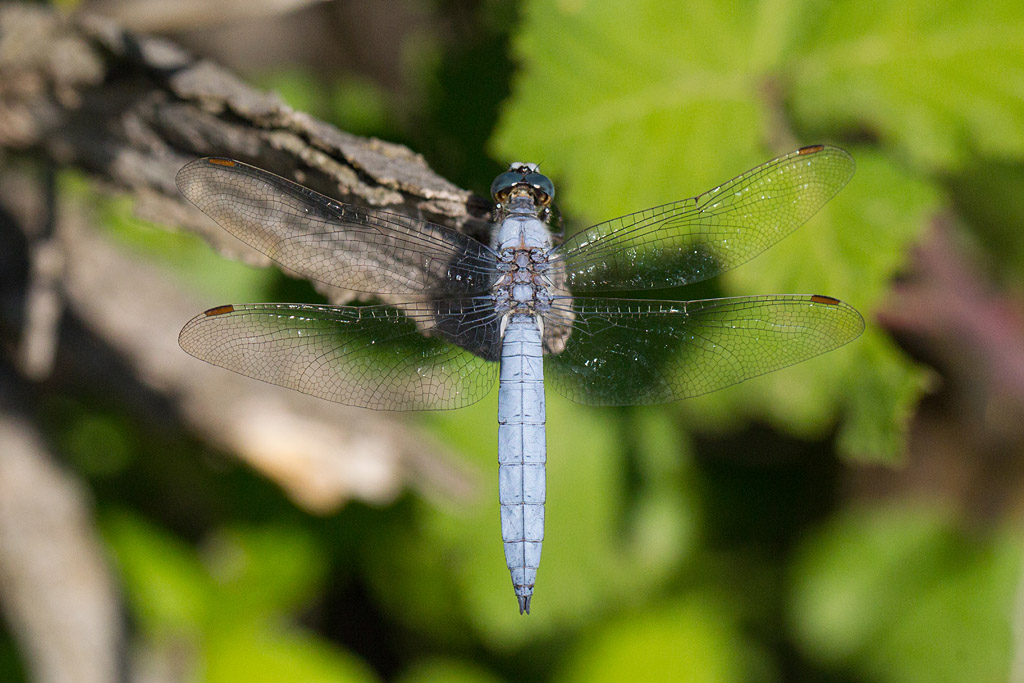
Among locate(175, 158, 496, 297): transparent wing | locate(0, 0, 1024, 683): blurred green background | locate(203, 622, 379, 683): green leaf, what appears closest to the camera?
locate(175, 158, 496, 297): transparent wing

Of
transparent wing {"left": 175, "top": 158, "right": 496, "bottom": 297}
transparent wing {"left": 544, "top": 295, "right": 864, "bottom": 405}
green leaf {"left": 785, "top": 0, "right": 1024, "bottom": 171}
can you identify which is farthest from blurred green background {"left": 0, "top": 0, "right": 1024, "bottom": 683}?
transparent wing {"left": 175, "top": 158, "right": 496, "bottom": 297}

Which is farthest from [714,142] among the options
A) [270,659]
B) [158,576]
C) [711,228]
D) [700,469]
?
[158,576]

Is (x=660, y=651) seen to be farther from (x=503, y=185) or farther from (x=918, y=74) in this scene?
(x=918, y=74)

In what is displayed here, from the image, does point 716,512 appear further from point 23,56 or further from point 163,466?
point 23,56

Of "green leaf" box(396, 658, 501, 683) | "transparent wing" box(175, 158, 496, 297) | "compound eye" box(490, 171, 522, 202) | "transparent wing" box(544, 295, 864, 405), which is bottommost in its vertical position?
"green leaf" box(396, 658, 501, 683)

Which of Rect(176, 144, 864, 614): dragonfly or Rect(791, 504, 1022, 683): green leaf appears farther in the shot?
Rect(791, 504, 1022, 683): green leaf

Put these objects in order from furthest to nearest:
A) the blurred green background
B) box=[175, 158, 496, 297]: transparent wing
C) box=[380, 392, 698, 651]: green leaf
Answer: box=[380, 392, 698, 651]: green leaf < the blurred green background < box=[175, 158, 496, 297]: transparent wing

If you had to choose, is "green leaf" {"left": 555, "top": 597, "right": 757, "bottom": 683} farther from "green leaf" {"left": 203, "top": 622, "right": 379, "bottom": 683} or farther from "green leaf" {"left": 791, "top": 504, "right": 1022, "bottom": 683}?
"green leaf" {"left": 203, "top": 622, "right": 379, "bottom": 683}
